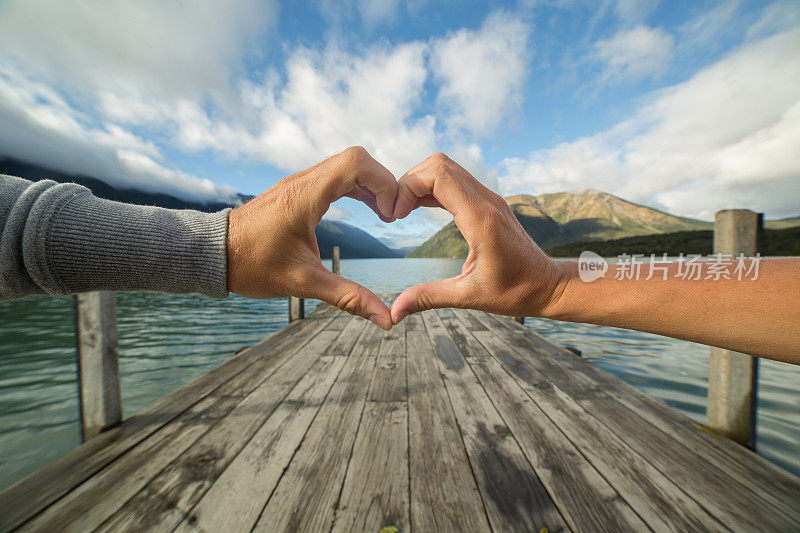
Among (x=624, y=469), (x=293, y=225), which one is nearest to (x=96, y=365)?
(x=293, y=225)

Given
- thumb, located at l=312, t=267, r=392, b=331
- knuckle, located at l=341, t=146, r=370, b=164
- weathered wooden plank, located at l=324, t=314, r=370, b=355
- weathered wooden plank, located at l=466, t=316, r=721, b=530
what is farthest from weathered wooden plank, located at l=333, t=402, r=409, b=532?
weathered wooden plank, located at l=324, t=314, r=370, b=355

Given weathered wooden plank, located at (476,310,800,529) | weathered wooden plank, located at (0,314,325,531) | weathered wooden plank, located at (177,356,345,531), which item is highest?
weathered wooden plank, located at (0,314,325,531)

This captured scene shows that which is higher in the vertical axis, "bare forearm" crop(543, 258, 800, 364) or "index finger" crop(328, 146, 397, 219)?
"index finger" crop(328, 146, 397, 219)

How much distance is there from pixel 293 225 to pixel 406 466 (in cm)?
167

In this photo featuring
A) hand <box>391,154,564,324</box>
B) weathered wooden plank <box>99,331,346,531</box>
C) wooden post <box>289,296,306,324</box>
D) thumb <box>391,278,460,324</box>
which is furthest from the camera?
wooden post <box>289,296,306,324</box>

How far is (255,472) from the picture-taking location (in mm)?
1777

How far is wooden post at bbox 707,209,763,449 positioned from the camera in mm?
2330

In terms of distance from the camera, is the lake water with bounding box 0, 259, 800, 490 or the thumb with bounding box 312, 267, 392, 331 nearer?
the thumb with bounding box 312, 267, 392, 331

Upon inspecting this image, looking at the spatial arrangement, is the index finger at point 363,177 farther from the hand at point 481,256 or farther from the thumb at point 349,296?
the thumb at point 349,296

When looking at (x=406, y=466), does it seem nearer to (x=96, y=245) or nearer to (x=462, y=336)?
(x=96, y=245)

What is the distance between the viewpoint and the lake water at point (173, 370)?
4.14 metres

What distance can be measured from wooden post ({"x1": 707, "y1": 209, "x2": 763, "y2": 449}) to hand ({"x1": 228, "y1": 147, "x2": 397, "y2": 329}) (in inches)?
122

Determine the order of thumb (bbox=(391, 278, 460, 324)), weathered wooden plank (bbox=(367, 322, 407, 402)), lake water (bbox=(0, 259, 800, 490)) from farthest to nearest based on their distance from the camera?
lake water (bbox=(0, 259, 800, 490)) → weathered wooden plank (bbox=(367, 322, 407, 402)) → thumb (bbox=(391, 278, 460, 324))

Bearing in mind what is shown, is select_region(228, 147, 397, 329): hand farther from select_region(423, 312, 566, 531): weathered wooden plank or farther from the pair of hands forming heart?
select_region(423, 312, 566, 531): weathered wooden plank
